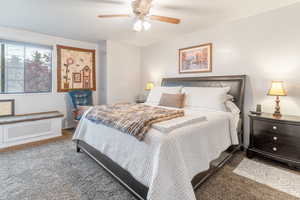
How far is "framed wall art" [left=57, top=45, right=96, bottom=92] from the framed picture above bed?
2.61 meters

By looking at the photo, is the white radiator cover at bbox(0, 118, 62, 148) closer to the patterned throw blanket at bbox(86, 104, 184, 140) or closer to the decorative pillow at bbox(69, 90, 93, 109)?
the decorative pillow at bbox(69, 90, 93, 109)

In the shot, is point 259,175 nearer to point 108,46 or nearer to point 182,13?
point 182,13

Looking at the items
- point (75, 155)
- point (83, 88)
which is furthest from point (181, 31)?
point (75, 155)

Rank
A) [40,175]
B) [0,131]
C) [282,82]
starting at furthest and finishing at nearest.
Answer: [0,131] < [282,82] < [40,175]

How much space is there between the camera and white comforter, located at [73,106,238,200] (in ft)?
4.16

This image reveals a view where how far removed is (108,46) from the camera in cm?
421

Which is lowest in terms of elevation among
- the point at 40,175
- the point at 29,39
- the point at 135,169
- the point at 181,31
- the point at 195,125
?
the point at 40,175

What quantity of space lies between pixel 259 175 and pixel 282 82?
4.72 ft

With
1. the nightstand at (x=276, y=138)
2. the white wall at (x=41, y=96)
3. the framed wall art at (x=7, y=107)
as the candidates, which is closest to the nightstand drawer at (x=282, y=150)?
the nightstand at (x=276, y=138)

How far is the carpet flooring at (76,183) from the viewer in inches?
64.9

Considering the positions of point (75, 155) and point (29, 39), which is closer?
point (75, 155)

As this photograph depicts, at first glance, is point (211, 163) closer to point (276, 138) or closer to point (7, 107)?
point (276, 138)

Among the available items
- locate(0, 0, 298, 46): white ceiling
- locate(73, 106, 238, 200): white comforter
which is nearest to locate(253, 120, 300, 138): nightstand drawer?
locate(73, 106, 238, 200): white comforter

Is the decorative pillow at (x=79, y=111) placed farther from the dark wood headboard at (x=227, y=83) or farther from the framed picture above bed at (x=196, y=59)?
the framed picture above bed at (x=196, y=59)
